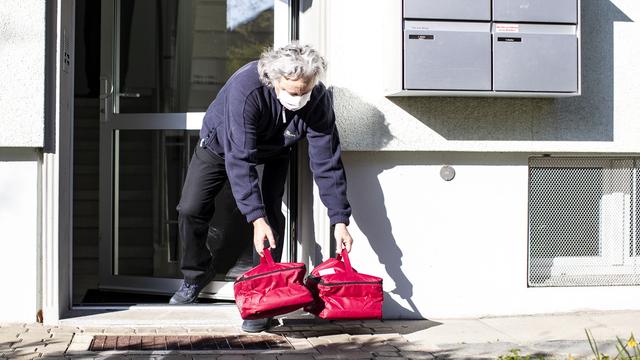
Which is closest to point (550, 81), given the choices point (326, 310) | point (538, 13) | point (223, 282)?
point (538, 13)

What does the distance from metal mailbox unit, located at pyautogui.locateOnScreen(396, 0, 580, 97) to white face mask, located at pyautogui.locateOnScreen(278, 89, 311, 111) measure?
70 cm

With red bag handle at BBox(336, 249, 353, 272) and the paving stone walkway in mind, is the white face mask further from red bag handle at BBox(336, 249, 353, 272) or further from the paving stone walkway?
the paving stone walkway

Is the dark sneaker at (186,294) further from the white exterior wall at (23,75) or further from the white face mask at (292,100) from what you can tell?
the white face mask at (292,100)

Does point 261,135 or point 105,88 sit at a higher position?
Result: point 105,88

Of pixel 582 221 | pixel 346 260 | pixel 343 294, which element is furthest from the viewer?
pixel 582 221

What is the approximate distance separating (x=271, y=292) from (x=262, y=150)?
2.67ft

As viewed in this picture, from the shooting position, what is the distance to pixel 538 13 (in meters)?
5.14

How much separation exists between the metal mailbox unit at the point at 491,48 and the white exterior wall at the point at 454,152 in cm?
22

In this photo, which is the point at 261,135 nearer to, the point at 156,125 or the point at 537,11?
the point at 156,125

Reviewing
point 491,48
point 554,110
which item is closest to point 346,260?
point 491,48

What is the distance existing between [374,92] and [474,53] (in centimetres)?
62

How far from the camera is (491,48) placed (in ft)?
16.7

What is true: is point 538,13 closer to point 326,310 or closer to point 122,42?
point 326,310

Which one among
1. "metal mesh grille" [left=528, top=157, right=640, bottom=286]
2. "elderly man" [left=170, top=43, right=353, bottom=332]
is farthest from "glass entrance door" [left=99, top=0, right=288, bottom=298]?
"metal mesh grille" [left=528, top=157, right=640, bottom=286]
